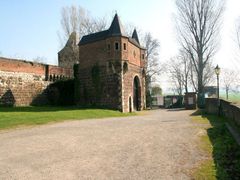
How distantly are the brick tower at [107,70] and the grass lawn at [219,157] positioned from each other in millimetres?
20357

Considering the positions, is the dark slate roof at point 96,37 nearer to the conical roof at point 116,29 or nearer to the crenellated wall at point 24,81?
the conical roof at point 116,29

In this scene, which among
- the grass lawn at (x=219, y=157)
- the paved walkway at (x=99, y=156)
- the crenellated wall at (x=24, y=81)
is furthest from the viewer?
the crenellated wall at (x=24, y=81)

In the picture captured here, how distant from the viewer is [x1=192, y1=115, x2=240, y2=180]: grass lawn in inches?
286

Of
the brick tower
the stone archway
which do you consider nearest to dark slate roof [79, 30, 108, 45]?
the brick tower

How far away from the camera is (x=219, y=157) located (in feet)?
29.9

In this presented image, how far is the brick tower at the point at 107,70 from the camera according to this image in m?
33.4

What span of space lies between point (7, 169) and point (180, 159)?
4733 mm

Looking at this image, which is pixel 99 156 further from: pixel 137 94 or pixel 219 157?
pixel 137 94

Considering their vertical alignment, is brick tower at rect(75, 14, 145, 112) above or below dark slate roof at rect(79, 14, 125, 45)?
below

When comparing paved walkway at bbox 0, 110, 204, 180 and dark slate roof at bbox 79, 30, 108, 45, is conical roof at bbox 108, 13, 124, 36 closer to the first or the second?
dark slate roof at bbox 79, 30, 108, 45

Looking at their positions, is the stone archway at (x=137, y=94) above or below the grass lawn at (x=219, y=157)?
above

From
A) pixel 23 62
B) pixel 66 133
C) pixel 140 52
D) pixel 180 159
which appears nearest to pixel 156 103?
pixel 140 52

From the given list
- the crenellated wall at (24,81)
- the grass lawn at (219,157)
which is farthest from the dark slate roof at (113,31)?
the grass lawn at (219,157)

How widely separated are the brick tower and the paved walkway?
1954cm
